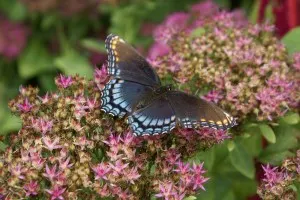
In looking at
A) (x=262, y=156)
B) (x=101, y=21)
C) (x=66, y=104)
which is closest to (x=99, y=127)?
(x=66, y=104)

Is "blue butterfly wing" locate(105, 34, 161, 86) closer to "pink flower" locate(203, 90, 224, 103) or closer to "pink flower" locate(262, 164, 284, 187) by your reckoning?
"pink flower" locate(203, 90, 224, 103)

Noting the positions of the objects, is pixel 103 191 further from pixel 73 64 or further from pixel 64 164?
pixel 73 64

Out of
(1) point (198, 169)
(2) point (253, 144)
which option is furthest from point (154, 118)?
(2) point (253, 144)

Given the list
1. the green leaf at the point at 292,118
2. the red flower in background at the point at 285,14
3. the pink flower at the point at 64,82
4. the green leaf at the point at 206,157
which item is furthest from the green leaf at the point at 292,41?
the pink flower at the point at 64,82

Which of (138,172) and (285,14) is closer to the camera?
(138,172)

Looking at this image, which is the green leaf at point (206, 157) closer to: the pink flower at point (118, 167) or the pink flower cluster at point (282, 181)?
the pink flower cluster at point (282, 181)

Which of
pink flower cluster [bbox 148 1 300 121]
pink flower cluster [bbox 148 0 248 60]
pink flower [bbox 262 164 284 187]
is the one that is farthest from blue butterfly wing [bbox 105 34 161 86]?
pink flower [bbox 262 164 284 187]
